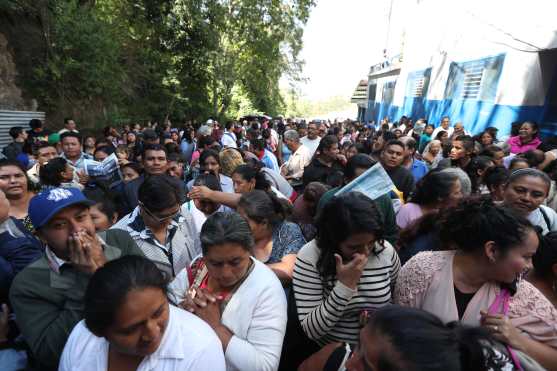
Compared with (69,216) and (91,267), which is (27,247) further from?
(91,267)

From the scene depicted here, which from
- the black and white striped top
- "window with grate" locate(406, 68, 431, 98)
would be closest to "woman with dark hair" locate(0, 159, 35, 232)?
the black and white striped top

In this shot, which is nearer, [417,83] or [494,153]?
[494,153]

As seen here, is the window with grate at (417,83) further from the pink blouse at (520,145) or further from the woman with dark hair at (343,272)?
the woman with dark hair at (343,272)

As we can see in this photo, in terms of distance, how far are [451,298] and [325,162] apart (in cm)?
318

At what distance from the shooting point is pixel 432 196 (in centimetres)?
274

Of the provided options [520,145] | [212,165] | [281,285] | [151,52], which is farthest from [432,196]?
[151,52]

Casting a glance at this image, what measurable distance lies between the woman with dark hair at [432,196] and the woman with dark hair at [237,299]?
1.44 metres

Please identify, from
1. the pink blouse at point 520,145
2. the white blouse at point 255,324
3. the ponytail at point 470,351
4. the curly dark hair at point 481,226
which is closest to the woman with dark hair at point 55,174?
the white blouse at point 255,324

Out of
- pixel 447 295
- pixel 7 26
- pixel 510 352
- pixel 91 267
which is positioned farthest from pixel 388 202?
pixel 7 26

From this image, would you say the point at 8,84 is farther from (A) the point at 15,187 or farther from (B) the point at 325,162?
(B) the point at 325,162

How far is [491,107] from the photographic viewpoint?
942 centimetres

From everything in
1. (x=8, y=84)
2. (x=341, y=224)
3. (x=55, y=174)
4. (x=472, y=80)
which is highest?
(x=472, y=80)

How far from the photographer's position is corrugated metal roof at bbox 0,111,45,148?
9.35 m

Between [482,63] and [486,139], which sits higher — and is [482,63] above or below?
above
